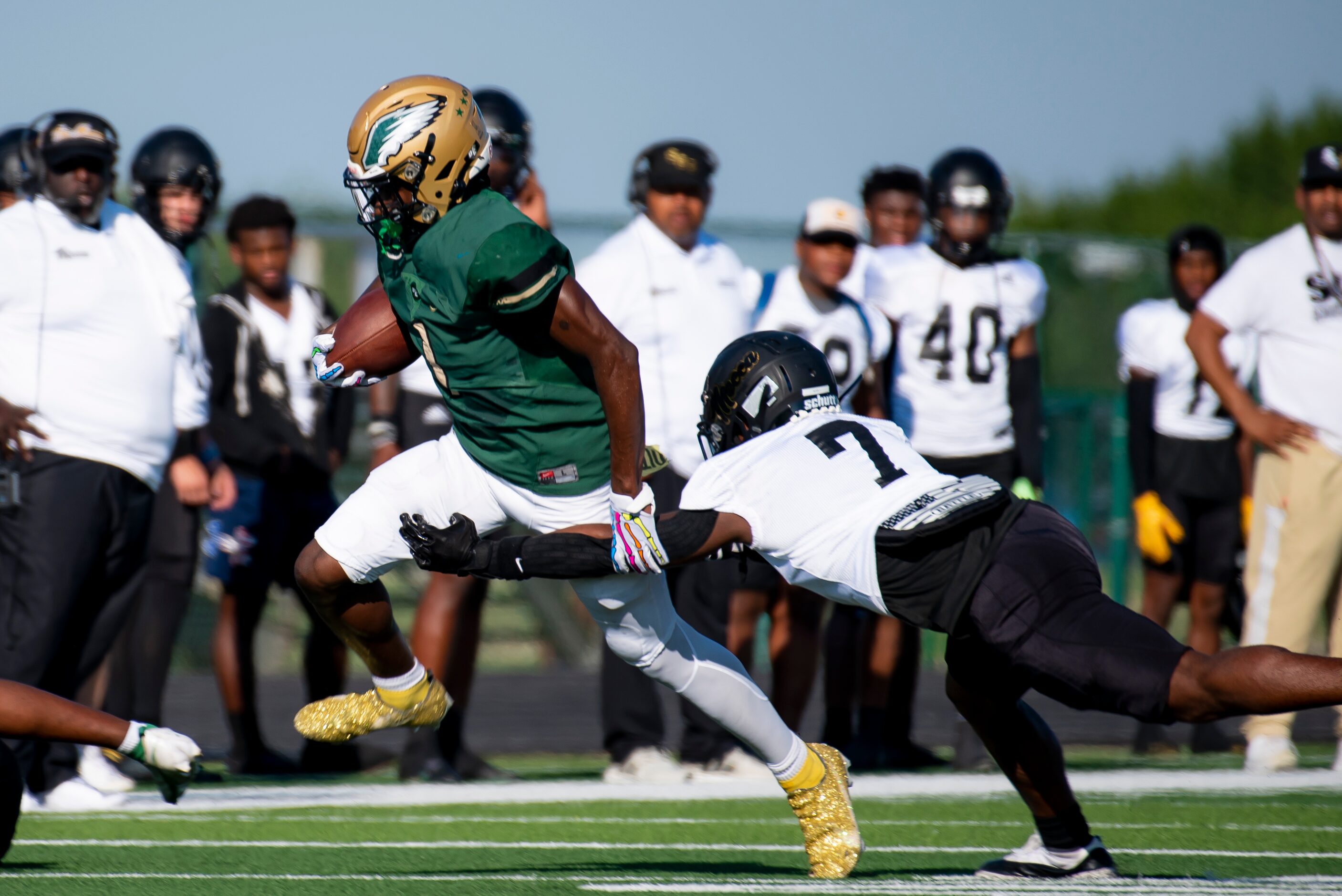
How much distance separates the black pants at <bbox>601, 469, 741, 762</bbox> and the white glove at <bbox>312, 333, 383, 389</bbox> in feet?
7.42

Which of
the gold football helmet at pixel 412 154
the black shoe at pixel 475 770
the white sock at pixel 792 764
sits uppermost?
the gold football helmet at pixel 412 154

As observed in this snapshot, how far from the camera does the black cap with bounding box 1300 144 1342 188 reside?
→ 7.56 metres

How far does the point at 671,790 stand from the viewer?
6684 mm

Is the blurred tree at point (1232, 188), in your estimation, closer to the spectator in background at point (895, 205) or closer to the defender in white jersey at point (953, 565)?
the spectator in background at point (895, 205)

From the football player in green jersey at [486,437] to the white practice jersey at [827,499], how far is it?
9.8 inches

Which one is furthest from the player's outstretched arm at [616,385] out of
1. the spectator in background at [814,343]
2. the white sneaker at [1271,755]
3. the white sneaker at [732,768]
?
the white sneaker at [1271,755]

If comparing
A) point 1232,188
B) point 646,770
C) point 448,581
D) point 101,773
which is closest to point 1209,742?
point 646,770

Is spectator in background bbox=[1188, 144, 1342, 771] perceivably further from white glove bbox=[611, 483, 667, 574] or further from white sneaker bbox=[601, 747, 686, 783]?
white glove bbox=[611, 483, 667, 574]

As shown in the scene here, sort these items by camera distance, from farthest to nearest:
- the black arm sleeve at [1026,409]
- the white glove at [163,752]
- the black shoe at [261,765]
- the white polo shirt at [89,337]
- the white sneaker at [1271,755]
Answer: the black arm sleeve at [1026,409], the black shoe at [261,765], the white sneaker at [1271,755], the white polo shirt at [89,337], the white glove at [163,752]

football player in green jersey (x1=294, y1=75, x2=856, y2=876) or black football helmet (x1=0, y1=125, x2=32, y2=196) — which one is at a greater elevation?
black football helmet (x1=0, y1=125, x2=32, y2=196)

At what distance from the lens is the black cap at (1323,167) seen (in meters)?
7.56

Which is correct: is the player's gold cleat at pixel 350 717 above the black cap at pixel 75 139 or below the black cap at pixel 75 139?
below

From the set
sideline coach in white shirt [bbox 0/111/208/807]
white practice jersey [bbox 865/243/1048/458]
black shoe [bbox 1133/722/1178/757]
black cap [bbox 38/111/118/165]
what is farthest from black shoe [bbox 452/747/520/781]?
black shoe [bbox 1133/722/1178/757]

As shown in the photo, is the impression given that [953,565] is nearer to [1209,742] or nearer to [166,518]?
[166,518]
